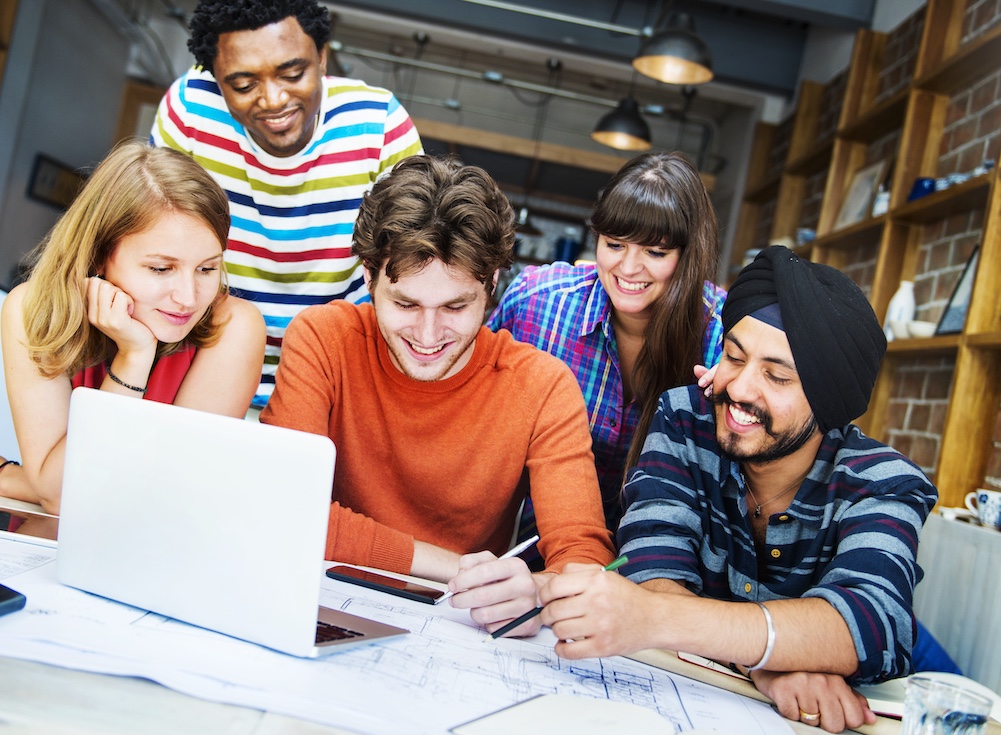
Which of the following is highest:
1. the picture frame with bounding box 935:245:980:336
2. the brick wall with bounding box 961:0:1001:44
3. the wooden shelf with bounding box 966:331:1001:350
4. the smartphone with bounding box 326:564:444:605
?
the brick wall with bounding box 961:0:1001:44

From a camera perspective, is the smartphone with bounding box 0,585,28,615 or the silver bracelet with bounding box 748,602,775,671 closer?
the smartphone with bounding box 0,585,28,615

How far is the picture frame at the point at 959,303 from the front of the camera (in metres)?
2.87

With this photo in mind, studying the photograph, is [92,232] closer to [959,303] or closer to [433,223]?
[433,223]

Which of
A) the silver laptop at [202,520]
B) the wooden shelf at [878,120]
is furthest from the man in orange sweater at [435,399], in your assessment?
the wooden shelf at [878,120]

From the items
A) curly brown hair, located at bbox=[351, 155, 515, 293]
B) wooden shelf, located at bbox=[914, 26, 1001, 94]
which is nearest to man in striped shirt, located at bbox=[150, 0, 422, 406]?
curly brown hair, located at bbox=[351, 155, 515, 293]

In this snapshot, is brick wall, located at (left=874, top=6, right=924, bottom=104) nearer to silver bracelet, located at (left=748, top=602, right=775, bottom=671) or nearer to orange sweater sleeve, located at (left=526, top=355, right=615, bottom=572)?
orange sweater sleeve, located at (left=526, top=355, right=615, bottom=572)

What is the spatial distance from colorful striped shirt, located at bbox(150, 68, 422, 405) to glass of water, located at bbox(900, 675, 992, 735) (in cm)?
145

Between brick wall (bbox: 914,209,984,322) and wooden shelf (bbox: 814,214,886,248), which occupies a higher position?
wooden shelf (bbox: 814,214,886,248)

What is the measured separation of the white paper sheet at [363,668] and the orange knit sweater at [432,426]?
0.49 metres

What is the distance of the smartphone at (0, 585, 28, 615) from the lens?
91 centimetres

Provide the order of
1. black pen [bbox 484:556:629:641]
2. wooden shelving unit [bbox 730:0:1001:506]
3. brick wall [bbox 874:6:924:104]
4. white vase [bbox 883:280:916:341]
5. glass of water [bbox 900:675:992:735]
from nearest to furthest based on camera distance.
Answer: glass of water [bbox 900:675:992:735] → black pen [bbox 484:556:629:641] → wooden shelving unit [bbox 730:0:1001:506] → white vase [bbox 883:280:916:341] → brick wall [bbox 874:6:924:104]

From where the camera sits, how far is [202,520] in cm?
95

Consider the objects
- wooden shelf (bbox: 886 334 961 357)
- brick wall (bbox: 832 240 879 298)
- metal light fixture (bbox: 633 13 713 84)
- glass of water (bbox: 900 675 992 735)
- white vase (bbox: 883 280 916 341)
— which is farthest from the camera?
metal light fixture (bbox: 633 13 713 84)

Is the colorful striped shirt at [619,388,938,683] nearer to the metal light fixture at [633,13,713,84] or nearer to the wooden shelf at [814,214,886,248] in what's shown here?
the wooden shelf at [814,214,886,248]
